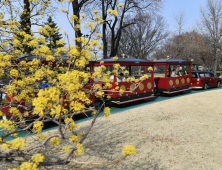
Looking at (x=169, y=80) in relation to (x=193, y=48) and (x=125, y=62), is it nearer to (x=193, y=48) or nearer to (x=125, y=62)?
(x=125, y=62)

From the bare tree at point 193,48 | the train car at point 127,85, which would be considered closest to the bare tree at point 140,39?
the bare tree at point 193,48

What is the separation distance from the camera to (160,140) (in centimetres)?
524

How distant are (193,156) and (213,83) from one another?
1400 centimetres

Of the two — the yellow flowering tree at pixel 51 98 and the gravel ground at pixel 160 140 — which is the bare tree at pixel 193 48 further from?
the yellow flowering tree at pixel 51 98

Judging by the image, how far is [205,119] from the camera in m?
7.16

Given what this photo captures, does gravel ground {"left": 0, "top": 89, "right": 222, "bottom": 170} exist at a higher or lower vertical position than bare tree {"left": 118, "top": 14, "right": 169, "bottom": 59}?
lower

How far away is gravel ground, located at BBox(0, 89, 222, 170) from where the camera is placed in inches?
160

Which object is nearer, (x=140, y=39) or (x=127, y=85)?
(x=127, y=85)

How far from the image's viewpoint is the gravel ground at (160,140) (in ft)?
13.4

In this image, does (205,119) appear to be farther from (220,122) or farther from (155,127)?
(155,127)

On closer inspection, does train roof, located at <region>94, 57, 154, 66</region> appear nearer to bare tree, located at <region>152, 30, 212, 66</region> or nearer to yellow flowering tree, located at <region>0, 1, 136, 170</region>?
yellow flowering tree, located at <region>0, 1, 136, 170</region>

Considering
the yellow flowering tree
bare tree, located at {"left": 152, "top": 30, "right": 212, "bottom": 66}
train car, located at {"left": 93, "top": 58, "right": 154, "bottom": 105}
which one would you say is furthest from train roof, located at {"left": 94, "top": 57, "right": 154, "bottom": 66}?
bare tree, located at {"left": 152, "top": 30, "right": 212, "bottom": 66}

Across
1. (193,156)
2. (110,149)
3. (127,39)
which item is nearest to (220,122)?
(193,156)

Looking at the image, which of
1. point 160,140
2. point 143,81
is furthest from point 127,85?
point 160,140
